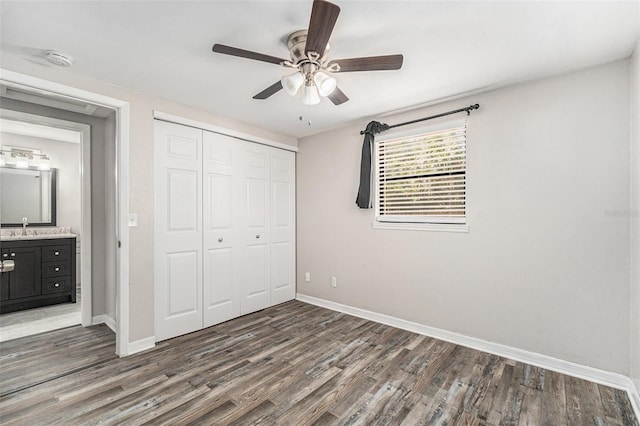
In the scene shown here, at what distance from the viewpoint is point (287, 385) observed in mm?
2186

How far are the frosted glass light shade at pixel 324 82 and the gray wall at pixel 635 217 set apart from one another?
6.60 feet

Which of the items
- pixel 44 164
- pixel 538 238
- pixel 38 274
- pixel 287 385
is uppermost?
pixel 44 164

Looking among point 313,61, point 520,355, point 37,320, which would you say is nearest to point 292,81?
point 313,61

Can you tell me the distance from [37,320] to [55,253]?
0.95m

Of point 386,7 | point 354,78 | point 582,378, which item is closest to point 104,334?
point 354,78

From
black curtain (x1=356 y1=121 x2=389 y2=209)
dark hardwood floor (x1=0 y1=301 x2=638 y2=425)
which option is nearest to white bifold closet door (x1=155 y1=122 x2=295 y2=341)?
dark hardwood floor (x1=0 y1=301 x2=638 y2=425)

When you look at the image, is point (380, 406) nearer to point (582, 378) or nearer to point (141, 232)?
point (582, 378)

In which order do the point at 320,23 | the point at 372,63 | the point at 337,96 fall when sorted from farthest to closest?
the point at 337,96, the point at 372,63, the point at 320,23

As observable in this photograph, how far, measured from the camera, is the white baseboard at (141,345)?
2672mm

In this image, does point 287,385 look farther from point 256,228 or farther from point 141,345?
point 256,228

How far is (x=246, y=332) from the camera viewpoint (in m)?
3.15

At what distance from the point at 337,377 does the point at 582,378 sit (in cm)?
188

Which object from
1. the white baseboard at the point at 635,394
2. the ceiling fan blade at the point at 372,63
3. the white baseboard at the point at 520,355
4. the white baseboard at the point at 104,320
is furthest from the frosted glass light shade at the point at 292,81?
the white baseboard at the point at 104,320

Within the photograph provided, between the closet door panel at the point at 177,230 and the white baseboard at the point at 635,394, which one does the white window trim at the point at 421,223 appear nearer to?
the white baseboard at the point at 635,394
